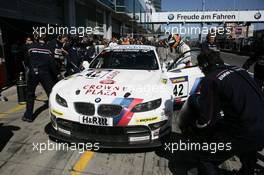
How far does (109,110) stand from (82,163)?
77 centimetres

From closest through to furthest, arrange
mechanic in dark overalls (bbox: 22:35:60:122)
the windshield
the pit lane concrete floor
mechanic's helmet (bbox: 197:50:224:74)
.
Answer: mechanic's helmet (bbox: 197:50:224:74) < the pit lane concrete floor < mechanic in dark overalls (bbox: 22:35:60:122) < the windshield

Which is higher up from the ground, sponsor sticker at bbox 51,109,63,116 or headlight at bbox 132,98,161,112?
headlight at bbox 132,98,161,112

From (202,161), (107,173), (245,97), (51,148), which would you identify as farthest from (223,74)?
(51,148)

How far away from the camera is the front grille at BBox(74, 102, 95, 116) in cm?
347

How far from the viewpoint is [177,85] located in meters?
5.05

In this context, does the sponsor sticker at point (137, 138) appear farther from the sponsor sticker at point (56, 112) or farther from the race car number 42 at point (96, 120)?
the sponsor sticker at point (56, 112)

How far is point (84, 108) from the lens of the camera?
3.54m

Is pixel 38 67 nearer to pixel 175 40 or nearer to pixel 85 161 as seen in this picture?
pixel 85 161

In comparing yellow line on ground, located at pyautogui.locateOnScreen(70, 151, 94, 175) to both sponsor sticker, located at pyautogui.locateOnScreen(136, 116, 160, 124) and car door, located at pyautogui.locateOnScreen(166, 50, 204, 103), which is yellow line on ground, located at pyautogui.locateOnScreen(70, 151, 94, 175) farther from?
car door, located at pyautogui.locateOnScreen(166, 50, 204, 103)

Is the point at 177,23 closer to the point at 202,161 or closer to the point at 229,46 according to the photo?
the point at 229,46

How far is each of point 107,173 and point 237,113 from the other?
1.78m

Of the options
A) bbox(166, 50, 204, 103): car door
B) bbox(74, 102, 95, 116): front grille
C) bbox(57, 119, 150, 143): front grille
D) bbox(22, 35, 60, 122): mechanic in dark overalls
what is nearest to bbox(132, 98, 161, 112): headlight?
bbox(57, 119, 150, 143): front grille

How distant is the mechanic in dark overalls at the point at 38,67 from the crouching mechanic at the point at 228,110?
3.37 m

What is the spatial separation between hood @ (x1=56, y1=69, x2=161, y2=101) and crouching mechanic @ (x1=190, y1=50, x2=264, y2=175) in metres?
1.48
